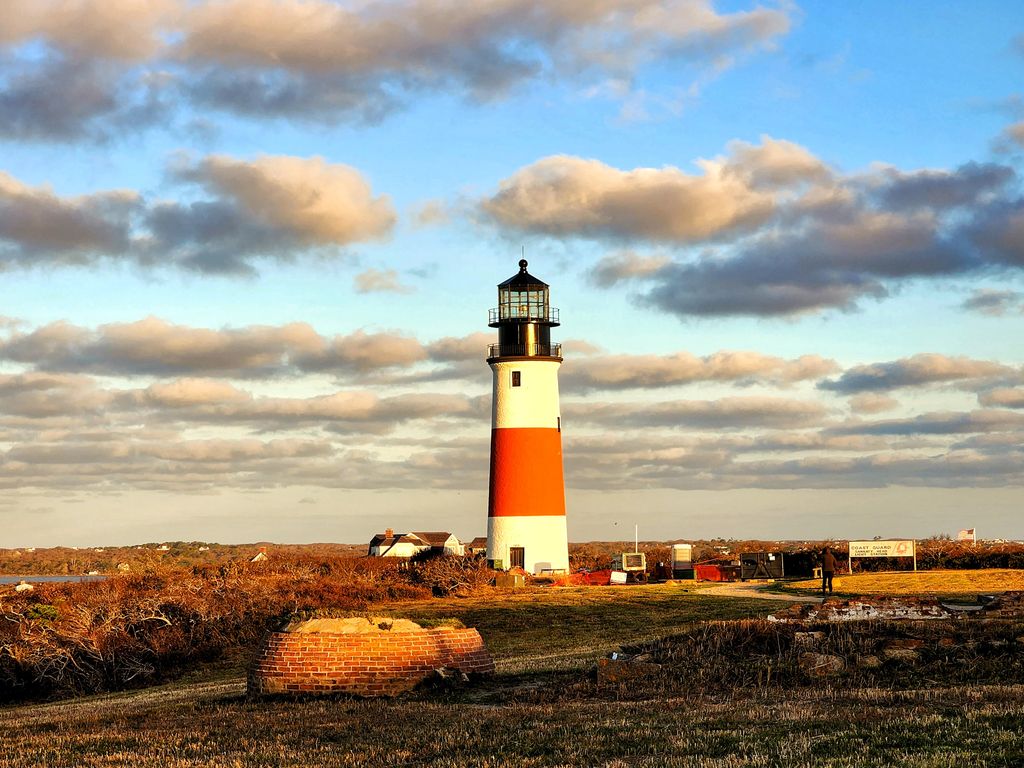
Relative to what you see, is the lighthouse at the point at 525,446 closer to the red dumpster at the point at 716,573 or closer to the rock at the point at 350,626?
the red dumpster at the point at 716,573

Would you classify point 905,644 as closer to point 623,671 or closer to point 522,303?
point 623,671

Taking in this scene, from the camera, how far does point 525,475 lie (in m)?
45.1

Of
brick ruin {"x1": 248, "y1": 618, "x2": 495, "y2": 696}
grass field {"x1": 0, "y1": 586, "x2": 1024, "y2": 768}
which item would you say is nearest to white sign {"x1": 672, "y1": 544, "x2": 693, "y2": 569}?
grass field {"x1": 0, "y1": 586, "x2": 1024, "y2": 768}

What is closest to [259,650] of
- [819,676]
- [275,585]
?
[819,676]

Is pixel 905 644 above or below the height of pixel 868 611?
below

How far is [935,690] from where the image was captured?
13.1 m

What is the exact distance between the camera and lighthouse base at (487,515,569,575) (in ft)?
148

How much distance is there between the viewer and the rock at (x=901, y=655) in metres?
15.1

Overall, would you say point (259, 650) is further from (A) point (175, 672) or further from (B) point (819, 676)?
(A) point (175, 672)

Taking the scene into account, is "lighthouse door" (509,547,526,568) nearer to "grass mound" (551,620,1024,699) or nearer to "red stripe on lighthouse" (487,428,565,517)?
"red stripe on lighthouse" (487,428,565,517)

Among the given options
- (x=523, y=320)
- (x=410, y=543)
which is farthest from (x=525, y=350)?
(x=410, y=543)

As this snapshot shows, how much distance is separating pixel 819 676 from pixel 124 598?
23.9 metres

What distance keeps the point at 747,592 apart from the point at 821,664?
22898 millimetres

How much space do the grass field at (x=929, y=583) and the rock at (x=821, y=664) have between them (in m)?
17.6
